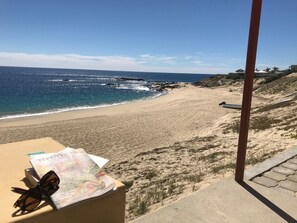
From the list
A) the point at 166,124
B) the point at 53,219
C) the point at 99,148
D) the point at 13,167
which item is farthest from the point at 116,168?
the point at 166,124

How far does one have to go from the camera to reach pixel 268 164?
513 centimetres

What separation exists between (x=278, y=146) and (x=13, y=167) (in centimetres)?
611

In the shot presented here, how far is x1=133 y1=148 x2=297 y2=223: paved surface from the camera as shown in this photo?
341 cm

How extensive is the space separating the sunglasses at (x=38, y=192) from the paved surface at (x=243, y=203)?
1.39 m

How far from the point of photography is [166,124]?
18047 mm

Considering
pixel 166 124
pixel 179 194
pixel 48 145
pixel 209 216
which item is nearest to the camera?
pixel 48 145

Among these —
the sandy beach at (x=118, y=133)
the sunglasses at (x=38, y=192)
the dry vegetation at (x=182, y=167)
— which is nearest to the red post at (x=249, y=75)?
the dry vegetation at (x=182, y=167)

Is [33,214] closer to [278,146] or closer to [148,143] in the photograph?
[278,146]

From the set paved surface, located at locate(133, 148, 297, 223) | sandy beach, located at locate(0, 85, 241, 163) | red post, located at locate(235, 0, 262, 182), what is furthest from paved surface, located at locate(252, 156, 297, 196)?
sandy beach, located at locate(0, 85, 241, 163)

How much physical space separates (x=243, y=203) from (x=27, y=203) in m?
2.73

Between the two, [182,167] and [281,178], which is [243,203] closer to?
[281,178]

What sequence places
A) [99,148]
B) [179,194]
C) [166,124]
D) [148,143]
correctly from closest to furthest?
1. [179,194]
2. [99,148]
3. [148,143]
4. [166,124]

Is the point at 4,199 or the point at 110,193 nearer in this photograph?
the point at 4,199

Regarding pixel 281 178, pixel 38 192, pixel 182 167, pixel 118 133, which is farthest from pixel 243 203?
pixel 118 133
